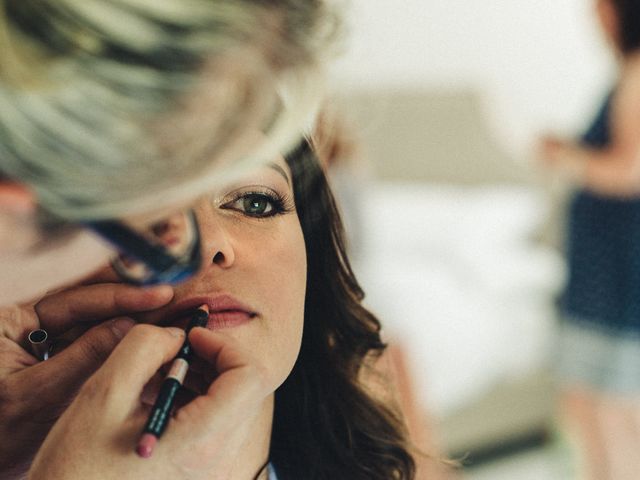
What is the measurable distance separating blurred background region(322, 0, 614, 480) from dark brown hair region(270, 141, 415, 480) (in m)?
0.90

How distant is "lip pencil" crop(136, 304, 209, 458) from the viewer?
0.58 metres

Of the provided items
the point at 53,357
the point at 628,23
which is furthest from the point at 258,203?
the point at 628,23

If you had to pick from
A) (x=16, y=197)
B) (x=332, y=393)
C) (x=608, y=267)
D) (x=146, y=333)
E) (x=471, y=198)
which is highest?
(x=16, y=197)

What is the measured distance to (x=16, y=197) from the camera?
1.45 ft

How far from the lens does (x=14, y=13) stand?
41cm

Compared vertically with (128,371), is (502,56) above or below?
below

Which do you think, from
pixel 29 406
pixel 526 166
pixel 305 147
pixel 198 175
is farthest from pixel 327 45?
pixel 526 166

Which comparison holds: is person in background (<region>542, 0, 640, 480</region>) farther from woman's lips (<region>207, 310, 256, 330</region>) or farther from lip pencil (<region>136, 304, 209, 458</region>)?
lip pencil (<region>136, 304, 209, 458</region>)

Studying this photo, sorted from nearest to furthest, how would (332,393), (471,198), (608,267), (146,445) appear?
(146,445), (332,393), (608,267), (471,198)

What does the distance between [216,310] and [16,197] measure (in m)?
0.32

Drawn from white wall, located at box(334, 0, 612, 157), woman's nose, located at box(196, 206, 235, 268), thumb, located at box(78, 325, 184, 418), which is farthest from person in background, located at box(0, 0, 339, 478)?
white wall, located at box(334, 0, 612, 157)

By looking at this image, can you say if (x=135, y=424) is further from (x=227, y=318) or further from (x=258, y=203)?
(x=258, y=203)

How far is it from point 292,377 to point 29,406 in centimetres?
31

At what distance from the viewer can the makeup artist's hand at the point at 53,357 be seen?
0.71 meters
